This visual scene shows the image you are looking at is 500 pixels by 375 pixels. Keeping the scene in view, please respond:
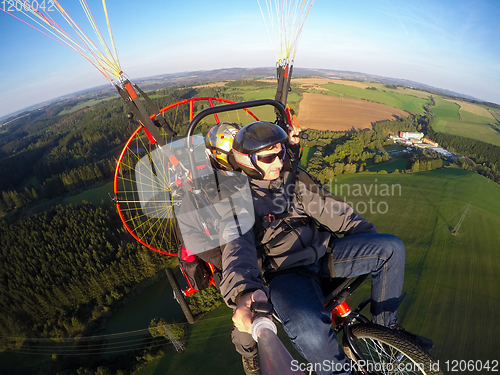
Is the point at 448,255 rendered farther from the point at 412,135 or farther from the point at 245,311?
the point at 412,135

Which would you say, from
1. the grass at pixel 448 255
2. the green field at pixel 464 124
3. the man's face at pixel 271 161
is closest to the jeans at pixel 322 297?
the man's face at pixel 271 161

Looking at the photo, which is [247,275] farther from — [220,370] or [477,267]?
[477,267]

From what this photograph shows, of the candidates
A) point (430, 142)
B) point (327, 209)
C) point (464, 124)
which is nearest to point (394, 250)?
point (327, 209)

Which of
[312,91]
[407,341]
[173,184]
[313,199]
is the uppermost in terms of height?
[312,91]

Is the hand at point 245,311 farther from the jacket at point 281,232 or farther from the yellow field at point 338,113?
the yellow field at point 338,113

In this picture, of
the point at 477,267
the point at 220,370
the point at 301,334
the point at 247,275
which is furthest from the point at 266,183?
the point at 477,267

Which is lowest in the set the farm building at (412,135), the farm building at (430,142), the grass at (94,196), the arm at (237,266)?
the grass at (94,196)
